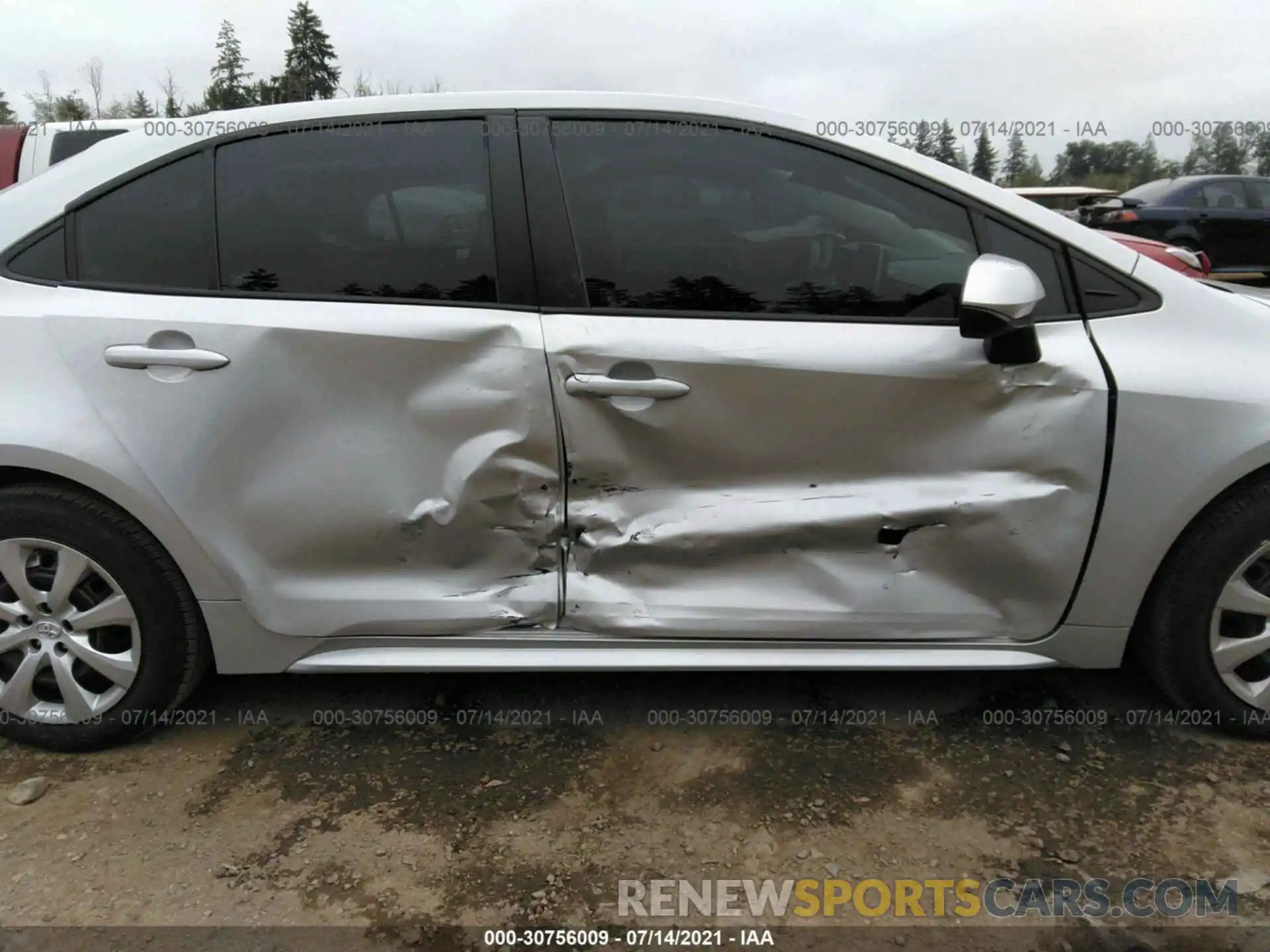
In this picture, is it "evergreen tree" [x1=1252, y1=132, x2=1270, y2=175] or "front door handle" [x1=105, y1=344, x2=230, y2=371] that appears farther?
"evergreen tree" [x1=1252, y1=132, x2=1270, y2=175]

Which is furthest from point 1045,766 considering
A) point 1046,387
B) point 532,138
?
point 532,138

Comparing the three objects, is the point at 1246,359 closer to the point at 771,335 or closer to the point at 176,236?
the point at 771,335

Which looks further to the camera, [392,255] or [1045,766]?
[1045,766]

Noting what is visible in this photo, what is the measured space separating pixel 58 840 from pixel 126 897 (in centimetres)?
31

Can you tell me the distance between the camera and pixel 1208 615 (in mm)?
2174

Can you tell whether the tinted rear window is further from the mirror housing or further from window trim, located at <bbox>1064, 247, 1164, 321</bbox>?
window trim, located at <bbox>1064, 247, 1164, 321</bbox>

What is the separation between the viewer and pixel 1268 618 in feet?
7.19

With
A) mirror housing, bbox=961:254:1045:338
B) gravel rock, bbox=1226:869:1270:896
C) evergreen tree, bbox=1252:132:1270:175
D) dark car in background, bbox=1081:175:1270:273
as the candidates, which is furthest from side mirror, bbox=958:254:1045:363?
evergreen tree, bbox=1252:132:1270:175

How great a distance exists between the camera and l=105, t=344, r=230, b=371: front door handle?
206 cm

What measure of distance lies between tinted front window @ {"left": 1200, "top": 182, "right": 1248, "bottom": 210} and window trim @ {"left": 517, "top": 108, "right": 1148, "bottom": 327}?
33.2ft

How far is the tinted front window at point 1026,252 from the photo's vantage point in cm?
212

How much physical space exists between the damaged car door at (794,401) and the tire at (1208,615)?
10.0 inches

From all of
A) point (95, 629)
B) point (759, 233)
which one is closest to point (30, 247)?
point (95, 629)

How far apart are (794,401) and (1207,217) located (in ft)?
34.6
